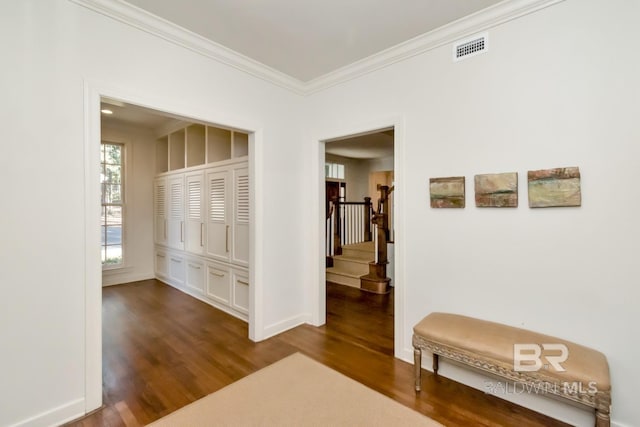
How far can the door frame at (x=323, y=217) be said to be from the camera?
275 centimetres

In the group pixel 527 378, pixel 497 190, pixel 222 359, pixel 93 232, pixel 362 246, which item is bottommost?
pixel 222 359

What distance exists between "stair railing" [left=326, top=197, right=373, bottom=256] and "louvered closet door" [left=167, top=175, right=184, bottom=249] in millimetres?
2868

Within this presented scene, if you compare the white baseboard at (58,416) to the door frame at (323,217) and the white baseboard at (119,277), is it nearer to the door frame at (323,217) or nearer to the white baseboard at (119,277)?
the door frame at (323,217)

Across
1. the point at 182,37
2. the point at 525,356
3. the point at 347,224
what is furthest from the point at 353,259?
the point at 182,37

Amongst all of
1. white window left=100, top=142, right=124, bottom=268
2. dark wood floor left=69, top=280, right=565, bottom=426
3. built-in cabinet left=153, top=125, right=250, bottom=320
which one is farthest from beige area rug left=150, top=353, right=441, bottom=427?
white window left=100, top=142, right=124, bottom=268

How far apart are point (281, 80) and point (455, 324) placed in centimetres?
307

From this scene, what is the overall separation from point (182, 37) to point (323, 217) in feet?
7.60

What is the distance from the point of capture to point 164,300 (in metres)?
4.47

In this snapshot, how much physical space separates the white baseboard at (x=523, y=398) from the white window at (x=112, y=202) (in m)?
5.56

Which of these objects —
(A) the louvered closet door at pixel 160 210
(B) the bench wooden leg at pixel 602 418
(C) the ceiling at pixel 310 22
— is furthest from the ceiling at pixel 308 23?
(A) the louvered closet door at pixel 160 210

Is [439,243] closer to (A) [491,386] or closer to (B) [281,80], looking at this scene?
(A) [491,386]

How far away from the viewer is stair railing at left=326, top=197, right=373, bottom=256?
620 cm

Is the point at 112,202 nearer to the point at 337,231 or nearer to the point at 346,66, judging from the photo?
the point at 337,231

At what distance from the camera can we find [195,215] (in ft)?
15.1
